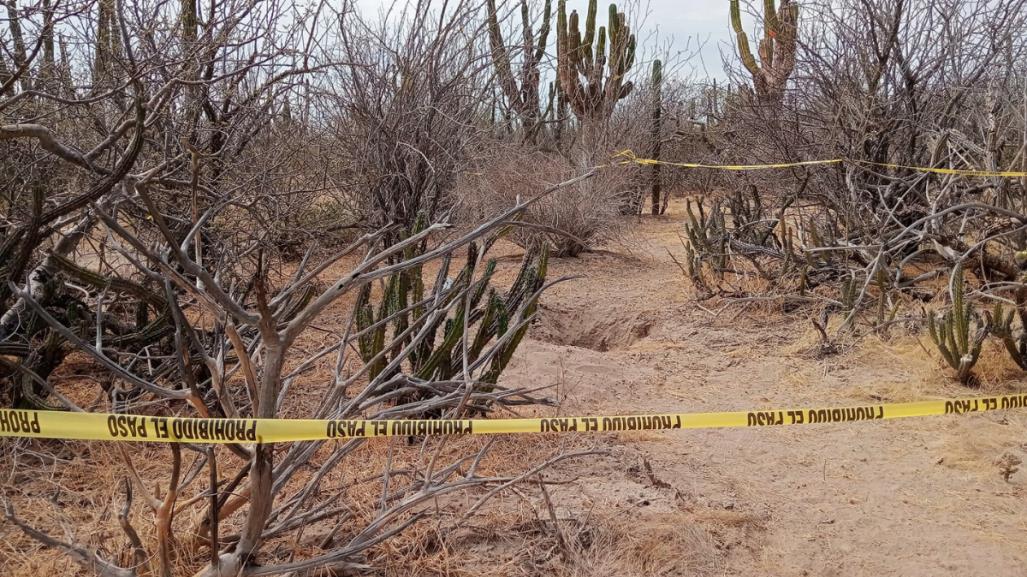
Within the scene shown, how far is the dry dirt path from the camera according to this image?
119 inches

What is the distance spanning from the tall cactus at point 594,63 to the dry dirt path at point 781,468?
6.46 meters

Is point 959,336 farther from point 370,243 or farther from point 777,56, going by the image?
point 777,56

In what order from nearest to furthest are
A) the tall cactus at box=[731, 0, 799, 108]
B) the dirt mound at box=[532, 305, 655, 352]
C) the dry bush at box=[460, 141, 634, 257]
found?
the dirt mound at box=[532, 305, 655, 352] < the tall cactus at box=[731, 0, 799, 108] < the dry bush at box=[460, 141, 634, 257]

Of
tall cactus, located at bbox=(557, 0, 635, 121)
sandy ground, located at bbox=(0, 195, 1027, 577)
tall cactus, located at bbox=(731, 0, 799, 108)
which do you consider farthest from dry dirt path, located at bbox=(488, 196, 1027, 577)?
tall cactus, located at bbox=(557, 0, 635, 121)

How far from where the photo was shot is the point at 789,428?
178 inches

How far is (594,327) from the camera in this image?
7469 millimetres

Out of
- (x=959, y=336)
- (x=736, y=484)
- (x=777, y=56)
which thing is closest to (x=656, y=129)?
(x=777, y=56)

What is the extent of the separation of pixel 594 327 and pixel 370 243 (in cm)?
398

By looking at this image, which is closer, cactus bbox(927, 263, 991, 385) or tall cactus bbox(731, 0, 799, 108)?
cactus bbox(927, 263, 991, 385)

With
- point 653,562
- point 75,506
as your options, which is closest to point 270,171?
point 75,506

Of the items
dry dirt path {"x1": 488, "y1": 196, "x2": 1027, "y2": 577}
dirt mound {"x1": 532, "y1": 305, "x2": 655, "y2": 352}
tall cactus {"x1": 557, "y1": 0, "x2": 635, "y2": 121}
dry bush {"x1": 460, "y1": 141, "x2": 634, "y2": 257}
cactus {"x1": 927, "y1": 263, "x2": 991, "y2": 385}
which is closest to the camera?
dry dirt path {"x1": 488, "y1": 196, "x2": 1027, "y2": 577}

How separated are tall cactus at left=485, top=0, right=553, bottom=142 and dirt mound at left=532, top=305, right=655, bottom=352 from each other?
2.44 m

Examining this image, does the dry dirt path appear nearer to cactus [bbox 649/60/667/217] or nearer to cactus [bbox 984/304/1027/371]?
cactus [bbox 984/304/1027/371]

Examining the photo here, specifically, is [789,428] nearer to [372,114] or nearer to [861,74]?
[861,74]
